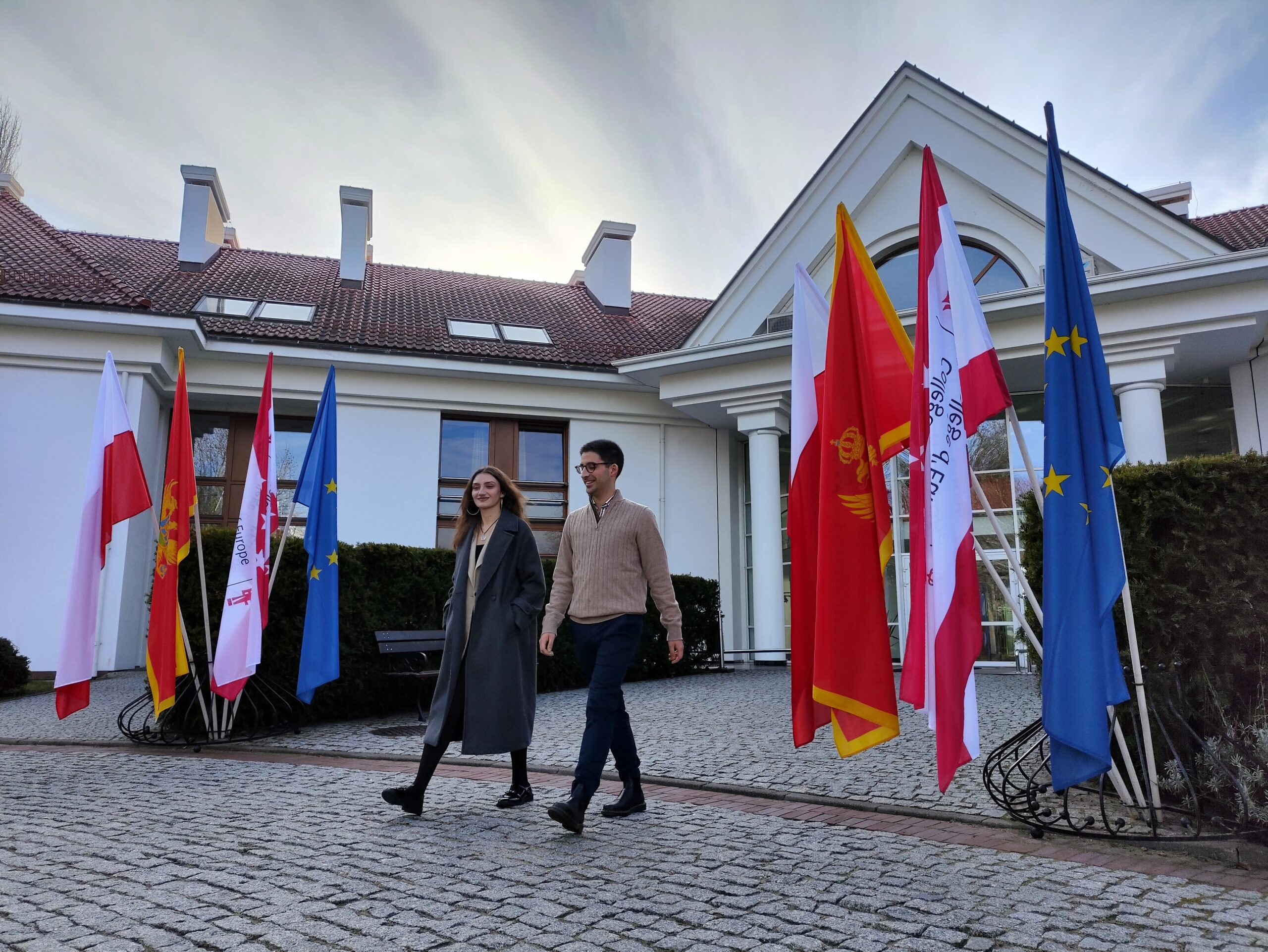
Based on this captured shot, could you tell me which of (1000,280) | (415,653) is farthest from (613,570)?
(1000,280)

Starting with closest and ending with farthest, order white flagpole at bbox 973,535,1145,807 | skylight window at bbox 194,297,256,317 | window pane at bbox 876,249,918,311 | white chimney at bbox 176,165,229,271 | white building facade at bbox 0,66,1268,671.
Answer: white flagpole at bbox 973,535,1145,807 < white building facade at bbox 0,66,1268,671 < window pane at bbox 876,249,918,311 < skylight window at bbox 194,297,256,317 < white chimney at bbox 176,165,229,271

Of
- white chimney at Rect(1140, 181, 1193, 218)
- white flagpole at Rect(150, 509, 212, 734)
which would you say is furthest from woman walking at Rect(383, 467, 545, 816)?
white chimney at Rect(1140, 181, 1193, 218)

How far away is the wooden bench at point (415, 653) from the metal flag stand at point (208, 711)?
104 centimetres

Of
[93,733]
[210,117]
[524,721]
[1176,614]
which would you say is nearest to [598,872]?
[524,721]

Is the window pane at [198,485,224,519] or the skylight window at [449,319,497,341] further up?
the skylight window at [449,319,497,341]

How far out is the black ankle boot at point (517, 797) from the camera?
5172 mm

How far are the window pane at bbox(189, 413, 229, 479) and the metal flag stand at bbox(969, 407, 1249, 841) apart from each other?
15.1 meters

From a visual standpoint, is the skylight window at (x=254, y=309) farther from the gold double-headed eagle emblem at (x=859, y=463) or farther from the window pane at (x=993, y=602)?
the gold double-headed eagle emblem at (x=859, y=463)

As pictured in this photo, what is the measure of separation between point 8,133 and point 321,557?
122ft

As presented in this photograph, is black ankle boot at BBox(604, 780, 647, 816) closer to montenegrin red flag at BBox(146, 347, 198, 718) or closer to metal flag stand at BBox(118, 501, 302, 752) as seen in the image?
metal flag stand at BBox(118, 501, 302, 752)

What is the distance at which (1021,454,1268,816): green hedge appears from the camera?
4852mm

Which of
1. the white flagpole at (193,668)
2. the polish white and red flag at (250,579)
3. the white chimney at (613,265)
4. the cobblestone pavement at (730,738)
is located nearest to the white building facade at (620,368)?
the white chimney at (613,265)

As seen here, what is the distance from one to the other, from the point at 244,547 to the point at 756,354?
999 centimetres

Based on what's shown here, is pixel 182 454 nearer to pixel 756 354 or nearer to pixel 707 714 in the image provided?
pixel 707 714
